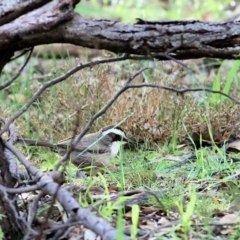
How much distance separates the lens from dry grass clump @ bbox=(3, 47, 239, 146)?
7.99ft

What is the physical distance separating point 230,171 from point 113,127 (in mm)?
544

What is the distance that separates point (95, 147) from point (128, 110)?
350mm

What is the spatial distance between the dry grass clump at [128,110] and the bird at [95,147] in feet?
0.44

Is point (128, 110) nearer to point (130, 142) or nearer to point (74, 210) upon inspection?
point (130, 142)

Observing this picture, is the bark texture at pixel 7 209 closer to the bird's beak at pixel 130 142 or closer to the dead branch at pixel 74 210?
the dead branch at pixel 74 210

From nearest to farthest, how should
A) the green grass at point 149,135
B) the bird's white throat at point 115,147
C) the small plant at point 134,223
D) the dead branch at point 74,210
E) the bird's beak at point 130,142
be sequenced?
the dead branch at point 74,210
the small plant at point 134,223
the green grass at point 149,135
the bird's white throat at point 115,147
the bird's beak at point 130,142

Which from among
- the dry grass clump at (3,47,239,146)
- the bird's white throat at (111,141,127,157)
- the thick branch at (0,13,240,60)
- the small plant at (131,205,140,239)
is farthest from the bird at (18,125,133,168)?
the small plant at (131,205,140,239)

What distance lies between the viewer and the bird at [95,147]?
7.16 feet

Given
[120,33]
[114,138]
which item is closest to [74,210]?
[120,33]

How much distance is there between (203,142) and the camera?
2385mm

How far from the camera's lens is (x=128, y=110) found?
255 cm

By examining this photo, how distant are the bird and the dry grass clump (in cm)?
14

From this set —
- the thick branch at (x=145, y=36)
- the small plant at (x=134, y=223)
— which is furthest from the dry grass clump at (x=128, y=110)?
the small plant at (x=134, y=223)

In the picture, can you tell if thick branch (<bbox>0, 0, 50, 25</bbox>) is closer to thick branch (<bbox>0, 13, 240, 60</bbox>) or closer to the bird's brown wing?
thick branch (<bbox>0, 13, 240, 60</bbox>)
